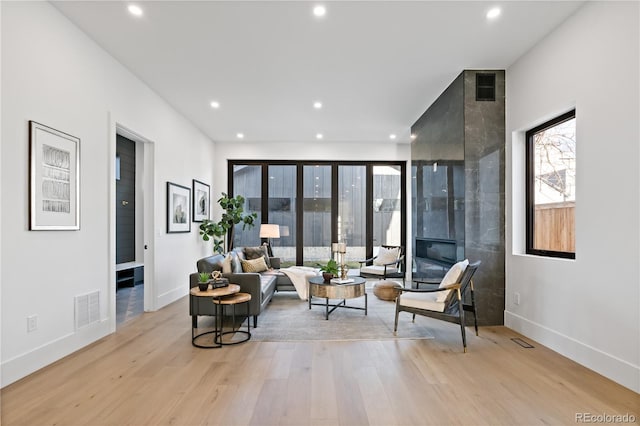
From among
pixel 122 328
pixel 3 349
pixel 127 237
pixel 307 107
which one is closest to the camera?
pixel 3 349

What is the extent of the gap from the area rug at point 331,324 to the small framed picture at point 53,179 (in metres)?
2.15

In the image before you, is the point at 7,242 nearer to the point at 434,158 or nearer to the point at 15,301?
the point at 15,301

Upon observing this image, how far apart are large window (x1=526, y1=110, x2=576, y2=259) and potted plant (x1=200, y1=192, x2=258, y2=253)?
529 centimetres

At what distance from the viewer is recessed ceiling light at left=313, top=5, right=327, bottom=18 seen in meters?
3.04

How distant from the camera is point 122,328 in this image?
4.05 meters

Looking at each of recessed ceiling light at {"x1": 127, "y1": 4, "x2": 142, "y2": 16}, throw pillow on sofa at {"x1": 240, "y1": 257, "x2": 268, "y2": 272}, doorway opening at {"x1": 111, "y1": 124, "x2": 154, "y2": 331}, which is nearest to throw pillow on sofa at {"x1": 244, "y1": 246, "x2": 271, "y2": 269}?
throw pillow on sofa at {"x1": 240, "y1": 257, "x2": 268, "y2": 272}

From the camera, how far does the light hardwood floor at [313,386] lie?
2182 mm

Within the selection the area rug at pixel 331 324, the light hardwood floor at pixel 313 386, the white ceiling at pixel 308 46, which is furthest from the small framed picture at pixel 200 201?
the light hardwood floor at pixel 313 386

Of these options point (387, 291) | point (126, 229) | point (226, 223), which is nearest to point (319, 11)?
point (387, 291)

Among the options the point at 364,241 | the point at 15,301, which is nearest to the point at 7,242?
the point at 15,301

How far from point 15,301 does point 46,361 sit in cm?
63

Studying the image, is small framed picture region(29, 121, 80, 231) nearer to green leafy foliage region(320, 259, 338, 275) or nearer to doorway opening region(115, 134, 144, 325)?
green leafy foliage region(320, 259, 338, 275)

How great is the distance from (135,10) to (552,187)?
4.39 meters

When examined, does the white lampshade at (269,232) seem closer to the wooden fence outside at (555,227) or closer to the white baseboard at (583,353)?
the white baseboard at (583,353)
